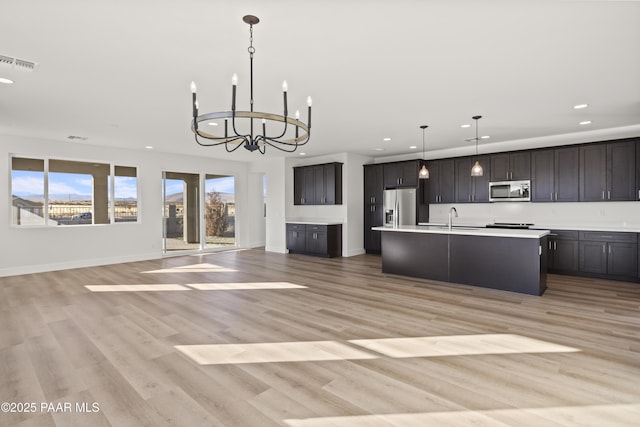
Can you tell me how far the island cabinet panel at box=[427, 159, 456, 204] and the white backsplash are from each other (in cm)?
28

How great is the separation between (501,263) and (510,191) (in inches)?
98.7

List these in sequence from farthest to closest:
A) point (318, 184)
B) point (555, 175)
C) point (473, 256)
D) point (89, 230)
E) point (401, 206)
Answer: point (318, 184), point (401, 206), point (89, 230), point (555, 175), point (473, 256)

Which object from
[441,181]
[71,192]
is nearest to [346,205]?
[441,181]

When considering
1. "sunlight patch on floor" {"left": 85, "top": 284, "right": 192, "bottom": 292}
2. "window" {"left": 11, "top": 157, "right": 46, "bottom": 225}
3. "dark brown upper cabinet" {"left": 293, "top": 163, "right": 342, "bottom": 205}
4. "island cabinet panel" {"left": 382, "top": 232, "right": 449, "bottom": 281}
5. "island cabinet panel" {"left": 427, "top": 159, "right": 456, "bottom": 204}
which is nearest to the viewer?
"sunlight patch on floor" {"left": 85, "top": 284, "right": 192, "bottom": 292}

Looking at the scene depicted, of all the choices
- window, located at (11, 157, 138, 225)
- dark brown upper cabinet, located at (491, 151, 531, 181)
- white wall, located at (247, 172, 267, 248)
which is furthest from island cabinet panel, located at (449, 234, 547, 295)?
window, located at (11, 157, 138, 225)

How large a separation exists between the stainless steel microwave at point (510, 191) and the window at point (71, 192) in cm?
A: 796

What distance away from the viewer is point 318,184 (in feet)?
28.2

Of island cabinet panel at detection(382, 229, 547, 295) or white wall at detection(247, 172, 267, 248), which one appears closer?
island cabinet panel at detection(382, 229, 547, 295)

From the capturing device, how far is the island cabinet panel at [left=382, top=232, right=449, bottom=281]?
533 centimetres

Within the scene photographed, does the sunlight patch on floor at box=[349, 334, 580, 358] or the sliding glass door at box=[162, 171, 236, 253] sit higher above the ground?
the sliding glass door at box=[162, 171, 236, 253]

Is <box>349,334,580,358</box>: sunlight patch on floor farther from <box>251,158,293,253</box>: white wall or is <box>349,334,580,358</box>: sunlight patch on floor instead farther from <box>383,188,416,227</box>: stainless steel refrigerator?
<box>251,158,293,253</box>: white wall

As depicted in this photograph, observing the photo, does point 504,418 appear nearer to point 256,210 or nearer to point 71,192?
point 71,192

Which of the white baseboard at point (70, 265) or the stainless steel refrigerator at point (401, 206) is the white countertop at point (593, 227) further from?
the white baseboard at point (70, 265)

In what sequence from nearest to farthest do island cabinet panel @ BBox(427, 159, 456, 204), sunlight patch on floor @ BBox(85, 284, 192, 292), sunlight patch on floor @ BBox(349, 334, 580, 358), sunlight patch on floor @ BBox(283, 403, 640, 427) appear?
sunlight patch on floor @ BBox(283, 403, 640, 427), sunlight patch on floor @ BBox(349, 334, 580, 358), sunlight patch on floor @ BBox(85, 284, 192, 292), island cabinet panel @ BBox(427, 159, 456, 204)
